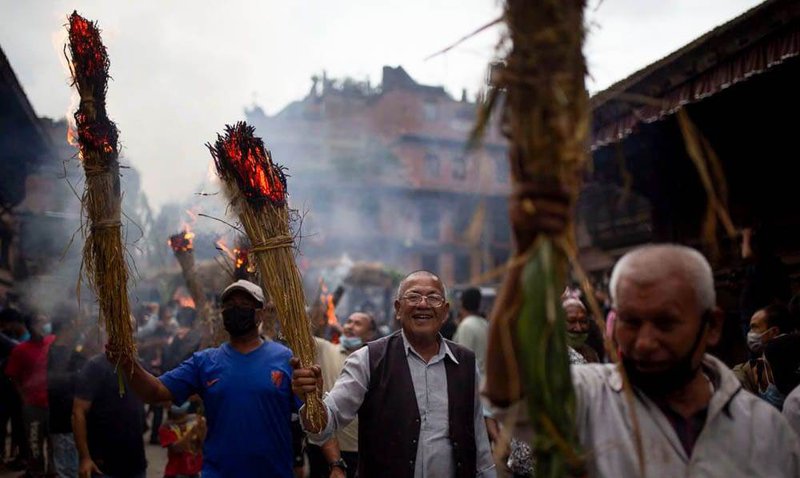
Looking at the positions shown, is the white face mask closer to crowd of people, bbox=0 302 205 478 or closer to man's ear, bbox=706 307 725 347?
man's ear, bbox=706 307 725 347

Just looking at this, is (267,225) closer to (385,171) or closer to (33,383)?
(33,383)

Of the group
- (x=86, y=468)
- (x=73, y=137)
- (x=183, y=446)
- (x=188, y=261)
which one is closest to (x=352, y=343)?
(x=183, y=446)

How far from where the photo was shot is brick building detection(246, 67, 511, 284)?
1874 inches

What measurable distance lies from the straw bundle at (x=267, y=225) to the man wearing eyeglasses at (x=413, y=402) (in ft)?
0.78

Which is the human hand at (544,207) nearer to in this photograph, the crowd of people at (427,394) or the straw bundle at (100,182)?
the crowd of people at (427,394)

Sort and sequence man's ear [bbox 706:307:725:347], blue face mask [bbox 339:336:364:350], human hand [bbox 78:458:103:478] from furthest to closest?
blue face mask [bbox 339:336:364:350] → human hand [bbox 78:458:103:478] → man's ear [bbox 706:307:725:347]

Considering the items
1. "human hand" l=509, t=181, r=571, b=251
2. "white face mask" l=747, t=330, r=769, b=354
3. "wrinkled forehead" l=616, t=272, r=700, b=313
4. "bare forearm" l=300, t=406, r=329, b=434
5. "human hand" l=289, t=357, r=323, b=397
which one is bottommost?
"bare forearm" l=300, t=406, r=329, b=434

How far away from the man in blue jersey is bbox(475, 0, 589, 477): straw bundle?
110 inches

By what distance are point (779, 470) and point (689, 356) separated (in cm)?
41

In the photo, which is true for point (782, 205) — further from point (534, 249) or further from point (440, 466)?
point (534, 249)

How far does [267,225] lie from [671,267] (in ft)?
7.77

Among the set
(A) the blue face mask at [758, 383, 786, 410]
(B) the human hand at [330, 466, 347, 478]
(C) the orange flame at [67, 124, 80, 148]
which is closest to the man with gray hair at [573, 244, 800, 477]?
(A) the blue face mask at [758, 383, 786, 410]

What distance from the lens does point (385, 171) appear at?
5172 cm

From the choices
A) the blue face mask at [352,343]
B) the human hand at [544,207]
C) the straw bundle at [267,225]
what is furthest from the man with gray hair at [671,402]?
the blue face mask at [352,343]
